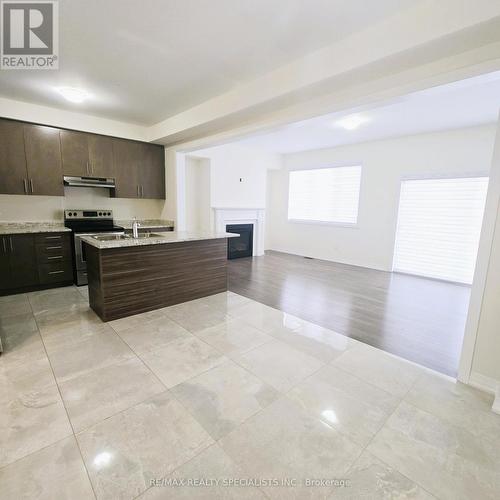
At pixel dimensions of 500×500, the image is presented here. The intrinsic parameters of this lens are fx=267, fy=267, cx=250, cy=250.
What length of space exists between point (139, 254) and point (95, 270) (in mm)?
517

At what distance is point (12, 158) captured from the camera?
3816 millimetres

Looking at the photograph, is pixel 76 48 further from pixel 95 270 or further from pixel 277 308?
pixel 277 308

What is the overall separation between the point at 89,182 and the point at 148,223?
137 cm

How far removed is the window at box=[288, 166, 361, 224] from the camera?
6.34 meters

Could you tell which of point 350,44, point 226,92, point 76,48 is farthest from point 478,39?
point 76,48

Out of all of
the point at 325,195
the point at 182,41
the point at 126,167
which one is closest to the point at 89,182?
the point at 126,167

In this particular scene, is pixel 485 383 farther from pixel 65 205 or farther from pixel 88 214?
pixel 65 205

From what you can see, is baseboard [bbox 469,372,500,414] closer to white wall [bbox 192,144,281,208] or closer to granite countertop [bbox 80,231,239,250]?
granite countertop [bbox 80,231,239,250]

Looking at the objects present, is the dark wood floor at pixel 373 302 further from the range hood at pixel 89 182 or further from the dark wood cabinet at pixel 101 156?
the dark wood cabinet at pixel 101 156

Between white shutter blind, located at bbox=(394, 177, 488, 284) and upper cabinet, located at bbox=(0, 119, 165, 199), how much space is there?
16.9 ft

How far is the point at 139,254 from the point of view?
10.5 feet

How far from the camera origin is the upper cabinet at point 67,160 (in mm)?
3824

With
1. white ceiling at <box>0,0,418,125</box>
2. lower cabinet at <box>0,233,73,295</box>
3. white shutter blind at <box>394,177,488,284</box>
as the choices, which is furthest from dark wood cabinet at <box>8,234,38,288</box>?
white shutter blind at <box>394,177,488,284</box>

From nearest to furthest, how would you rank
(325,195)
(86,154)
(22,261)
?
(22,261) < (86,154) < (325,195)
